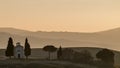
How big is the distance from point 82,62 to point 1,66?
33662mm

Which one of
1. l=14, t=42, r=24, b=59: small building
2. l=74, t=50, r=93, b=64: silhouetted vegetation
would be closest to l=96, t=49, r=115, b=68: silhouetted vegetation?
l=74, t=50, r=93, b=64: silhouetted vegetation

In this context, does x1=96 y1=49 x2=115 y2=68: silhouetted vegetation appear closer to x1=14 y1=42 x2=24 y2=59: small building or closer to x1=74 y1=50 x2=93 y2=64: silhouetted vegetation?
x1=74 y1=50 x2=93 y2=64: silhouetted vegetation

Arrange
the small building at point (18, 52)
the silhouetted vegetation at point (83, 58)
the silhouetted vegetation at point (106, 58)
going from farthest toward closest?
the silhouetted vegetation at point (106, 58) → the silhouetted vegetation at point (83, 58) → the small building at point (18, 52)

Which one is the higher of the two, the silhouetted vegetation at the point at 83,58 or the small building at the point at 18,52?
the small building at the point at 18,52

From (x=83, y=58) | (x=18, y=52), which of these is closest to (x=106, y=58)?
(x=83, y=58)

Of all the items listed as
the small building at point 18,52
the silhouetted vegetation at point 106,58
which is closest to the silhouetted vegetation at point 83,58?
the silhouetted vegetation at point 106,58

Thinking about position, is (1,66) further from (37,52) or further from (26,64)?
(37,52)

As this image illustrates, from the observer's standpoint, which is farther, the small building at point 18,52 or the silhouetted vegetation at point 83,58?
the silhouetted vegetation at point 83,58

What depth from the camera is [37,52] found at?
577 ft

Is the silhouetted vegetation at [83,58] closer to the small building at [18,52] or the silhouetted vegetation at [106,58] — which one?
the silhouetted vegetation at [106,58]

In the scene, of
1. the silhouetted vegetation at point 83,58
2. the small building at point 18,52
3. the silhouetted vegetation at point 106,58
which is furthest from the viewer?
the silhouetted vegetation at point 106,58

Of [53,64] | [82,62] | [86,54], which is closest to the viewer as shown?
[53,64]

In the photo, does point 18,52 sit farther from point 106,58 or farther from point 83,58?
point 106,58

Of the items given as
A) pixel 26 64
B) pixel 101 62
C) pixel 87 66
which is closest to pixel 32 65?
pixel 26 64
